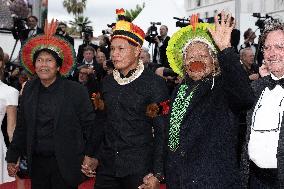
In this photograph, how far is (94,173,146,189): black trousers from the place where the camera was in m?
4.17

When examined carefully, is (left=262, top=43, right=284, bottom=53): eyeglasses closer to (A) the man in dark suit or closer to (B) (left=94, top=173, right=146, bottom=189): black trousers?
(B) (left=94, top=173, right=146, bottom=189): black trousers

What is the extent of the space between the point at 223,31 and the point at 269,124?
2.31ft

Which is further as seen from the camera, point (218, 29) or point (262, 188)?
point (262, 188)

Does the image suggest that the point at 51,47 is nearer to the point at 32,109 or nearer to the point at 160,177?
the point at 32,109

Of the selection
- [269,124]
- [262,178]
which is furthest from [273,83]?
[262,178]

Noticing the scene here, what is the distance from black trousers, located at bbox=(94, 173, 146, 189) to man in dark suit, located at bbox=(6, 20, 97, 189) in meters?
0.22

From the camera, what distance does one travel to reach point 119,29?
449 centimetres

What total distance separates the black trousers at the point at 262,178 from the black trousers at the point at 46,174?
180 centimetres

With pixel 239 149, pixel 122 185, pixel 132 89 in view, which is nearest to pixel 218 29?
pixel 239 149

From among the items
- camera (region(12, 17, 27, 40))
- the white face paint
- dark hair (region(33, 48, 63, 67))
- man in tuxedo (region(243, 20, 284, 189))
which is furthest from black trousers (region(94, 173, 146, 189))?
camera (region(12, 17, 27, 40))

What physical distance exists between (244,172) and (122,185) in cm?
114

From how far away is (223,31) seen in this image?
10.5ft

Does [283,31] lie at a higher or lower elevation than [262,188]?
higher

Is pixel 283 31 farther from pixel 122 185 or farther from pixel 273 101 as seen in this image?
pixel 122 185
